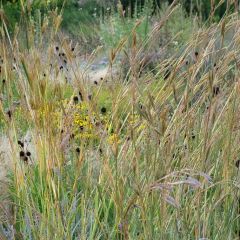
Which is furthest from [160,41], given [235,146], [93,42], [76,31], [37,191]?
[235,146]

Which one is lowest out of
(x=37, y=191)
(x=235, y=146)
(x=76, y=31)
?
(x=76, y=31)

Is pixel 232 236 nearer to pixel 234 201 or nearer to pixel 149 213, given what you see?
pixel 234 201

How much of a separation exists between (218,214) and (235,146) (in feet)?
0.88

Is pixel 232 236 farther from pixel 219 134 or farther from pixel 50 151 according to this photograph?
pixel 50 151

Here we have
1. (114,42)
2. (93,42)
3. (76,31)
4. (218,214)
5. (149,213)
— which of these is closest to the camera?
(149,213)

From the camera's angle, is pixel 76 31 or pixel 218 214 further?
pixel 76 31

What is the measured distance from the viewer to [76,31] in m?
11.6

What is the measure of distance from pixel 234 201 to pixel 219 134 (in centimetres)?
29

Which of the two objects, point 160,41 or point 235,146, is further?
point 160,41

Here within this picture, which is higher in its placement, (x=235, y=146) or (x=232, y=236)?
(x=235, y=146)

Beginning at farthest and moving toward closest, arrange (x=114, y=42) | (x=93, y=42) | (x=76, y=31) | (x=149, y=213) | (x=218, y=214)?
(x=76, y=31), (x=93, y=42), (x=114, y=42), (x=218, y=214), (x=149, y=213)

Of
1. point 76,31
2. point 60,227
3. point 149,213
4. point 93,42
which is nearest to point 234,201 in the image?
point 149,213

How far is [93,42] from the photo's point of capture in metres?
10.7

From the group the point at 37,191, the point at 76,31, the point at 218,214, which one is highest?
the point at 218,214
